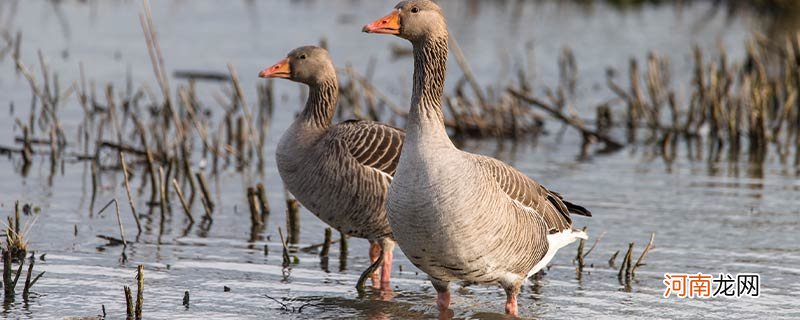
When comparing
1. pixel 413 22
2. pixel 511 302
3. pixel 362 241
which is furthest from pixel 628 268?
pixel 413 22

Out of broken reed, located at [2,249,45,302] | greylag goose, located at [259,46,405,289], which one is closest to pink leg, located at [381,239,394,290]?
greylag goose, located at [259,46,405,289]

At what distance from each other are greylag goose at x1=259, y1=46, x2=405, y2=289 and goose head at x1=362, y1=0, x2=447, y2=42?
4.93 ft

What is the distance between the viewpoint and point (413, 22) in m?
7.01

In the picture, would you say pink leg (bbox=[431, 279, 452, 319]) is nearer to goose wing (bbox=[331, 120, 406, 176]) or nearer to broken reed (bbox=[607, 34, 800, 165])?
goose wing (bbox=[331, 120, 406, 176])

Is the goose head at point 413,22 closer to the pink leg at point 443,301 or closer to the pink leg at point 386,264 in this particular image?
the pink leg at point 443,301

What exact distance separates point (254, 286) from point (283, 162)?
2.98 feet

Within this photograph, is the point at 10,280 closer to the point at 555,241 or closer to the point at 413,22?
the point at 413,22

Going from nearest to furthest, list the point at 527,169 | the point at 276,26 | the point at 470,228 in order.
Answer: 1. the point at 470,228
2. the point at 527,169
3. the point at 276,26

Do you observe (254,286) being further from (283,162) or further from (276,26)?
(276,26)

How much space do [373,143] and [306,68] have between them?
1183 mm

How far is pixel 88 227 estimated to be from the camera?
380 inches

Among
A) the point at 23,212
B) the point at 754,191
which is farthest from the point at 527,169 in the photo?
the point at 23,212

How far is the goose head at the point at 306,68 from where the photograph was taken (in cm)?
933

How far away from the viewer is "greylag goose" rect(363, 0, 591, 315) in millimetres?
6559
